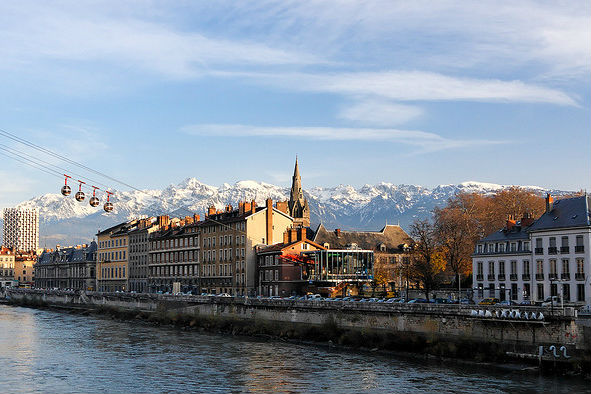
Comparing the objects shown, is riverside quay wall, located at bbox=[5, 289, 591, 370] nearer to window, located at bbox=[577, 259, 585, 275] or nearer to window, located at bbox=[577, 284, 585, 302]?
window, located at bbox=[577, 284, 585, 302]

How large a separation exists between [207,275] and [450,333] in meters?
66.8

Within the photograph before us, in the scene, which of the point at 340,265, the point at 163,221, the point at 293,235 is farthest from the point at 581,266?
the point at 163,221

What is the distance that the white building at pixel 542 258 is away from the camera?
2559 inches

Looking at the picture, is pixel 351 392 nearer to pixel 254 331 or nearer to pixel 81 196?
pixel 81 196

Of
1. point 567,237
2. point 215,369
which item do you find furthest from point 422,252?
point 215,369

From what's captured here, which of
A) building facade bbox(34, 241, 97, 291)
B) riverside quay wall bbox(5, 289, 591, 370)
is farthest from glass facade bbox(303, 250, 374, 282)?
building facade bbox(34, 241, 97, 291)

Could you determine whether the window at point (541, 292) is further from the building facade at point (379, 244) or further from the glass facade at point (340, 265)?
the building facade at point (379, 244)

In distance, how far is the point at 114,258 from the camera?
151 metres

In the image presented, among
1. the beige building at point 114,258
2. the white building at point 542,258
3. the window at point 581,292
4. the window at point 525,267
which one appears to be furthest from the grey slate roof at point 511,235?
the beige building at point 114,258

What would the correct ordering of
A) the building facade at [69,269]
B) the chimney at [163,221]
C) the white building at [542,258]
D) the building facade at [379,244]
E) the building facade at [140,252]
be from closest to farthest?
the white building at [542,258] < the building facade at [379,244] < the building facade at [140,252] < the chimney at [163,221] < the building facade at [69,269]

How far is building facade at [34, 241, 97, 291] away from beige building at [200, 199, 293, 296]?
48.2m

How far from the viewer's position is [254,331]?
69625 mm

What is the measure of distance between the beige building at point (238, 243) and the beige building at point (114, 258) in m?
33.7

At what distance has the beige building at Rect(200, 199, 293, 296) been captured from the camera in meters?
107
